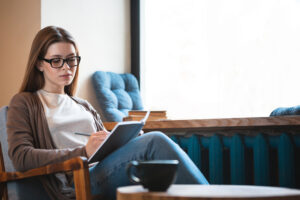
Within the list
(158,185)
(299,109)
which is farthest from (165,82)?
(158,185)

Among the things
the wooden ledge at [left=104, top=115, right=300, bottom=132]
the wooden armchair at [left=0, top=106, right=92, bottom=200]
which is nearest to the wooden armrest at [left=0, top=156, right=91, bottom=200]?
the wooden armchair at [left=0, top=106, right=92, bottom=200]

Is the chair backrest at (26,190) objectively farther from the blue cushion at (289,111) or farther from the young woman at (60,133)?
the blue cushion at (289,111)

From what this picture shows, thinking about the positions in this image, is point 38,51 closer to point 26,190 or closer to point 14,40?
point 26,190

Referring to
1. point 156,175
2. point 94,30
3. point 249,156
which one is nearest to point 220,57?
point 249,156

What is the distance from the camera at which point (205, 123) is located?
2.00m

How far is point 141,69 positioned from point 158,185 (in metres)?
2.28

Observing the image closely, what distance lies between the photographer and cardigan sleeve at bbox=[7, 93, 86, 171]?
1389mm

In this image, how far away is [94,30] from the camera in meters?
2.72

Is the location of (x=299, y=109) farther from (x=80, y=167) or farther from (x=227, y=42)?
(x=80, y=167)

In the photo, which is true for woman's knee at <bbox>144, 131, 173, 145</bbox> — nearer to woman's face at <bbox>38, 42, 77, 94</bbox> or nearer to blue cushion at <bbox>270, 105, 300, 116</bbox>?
woman's face at <bbox>38, 42, 77, 94</bbox>

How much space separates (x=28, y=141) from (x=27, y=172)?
5.0 inches

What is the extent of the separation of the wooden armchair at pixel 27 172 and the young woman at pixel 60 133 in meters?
0.04

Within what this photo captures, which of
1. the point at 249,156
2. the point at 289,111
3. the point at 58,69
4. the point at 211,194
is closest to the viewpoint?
the point at 211,194

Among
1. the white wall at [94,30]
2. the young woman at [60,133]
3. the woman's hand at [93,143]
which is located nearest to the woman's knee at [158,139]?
the young woman at [60,133]
